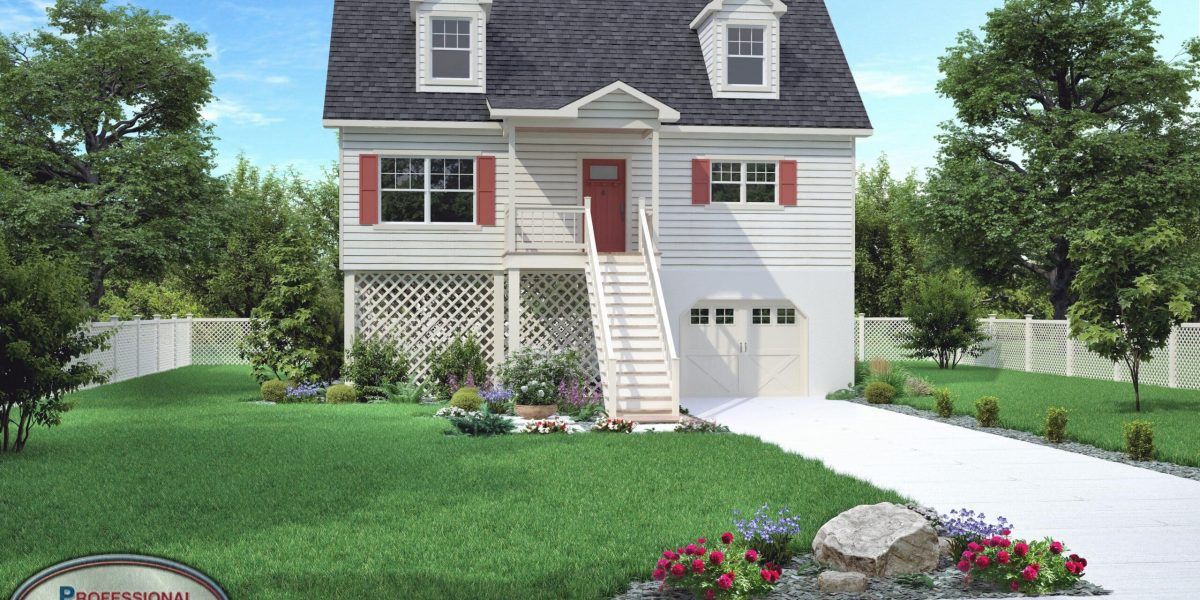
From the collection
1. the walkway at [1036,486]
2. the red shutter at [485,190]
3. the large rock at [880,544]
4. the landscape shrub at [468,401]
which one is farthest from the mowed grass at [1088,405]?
the red shutter at [485,190]

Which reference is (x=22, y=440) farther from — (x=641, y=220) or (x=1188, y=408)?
(x=1188, y=408)

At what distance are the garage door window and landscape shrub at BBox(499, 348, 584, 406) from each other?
14.1ft

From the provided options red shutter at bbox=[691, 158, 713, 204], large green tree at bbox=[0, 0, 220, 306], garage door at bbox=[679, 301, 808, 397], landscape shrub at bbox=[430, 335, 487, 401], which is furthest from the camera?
large green tree at bbox=[0, 0, 220, 306]

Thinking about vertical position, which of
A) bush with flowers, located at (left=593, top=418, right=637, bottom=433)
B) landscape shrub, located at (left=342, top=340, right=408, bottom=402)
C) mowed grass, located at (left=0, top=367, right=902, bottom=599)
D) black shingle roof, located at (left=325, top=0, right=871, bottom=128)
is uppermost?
black shingle roof, located at (left=325, top=0, right=871, bottom=128)

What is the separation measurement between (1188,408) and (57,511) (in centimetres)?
1714

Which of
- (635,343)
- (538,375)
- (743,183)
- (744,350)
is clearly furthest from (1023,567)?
(743,183)

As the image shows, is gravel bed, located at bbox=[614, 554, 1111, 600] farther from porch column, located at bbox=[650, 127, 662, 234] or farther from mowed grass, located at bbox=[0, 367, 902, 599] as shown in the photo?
porch column, located at bbox=[650, 127, 662, 234]

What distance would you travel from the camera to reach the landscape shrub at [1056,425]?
45.3ft

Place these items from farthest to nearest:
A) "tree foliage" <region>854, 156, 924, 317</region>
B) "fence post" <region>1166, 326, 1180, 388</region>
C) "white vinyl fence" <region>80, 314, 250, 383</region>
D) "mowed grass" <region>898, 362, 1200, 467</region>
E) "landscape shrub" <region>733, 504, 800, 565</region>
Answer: "tree foliage" <region>854, 156, 924, 317</region> < "white vinyl fence" <region>80, 314, 250, 383</region> < "fence post" <region>1166, 326, 1180, 388</region> < "mowed grass" <region>898, 362, 1200, 467</region> < "landscape shrub" <region>733, 504, 800, 565</region>

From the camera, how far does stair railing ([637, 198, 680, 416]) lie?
16156mm

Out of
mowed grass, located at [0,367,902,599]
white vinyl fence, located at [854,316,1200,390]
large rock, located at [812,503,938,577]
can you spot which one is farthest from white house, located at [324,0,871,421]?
large rock, located at [812,503,938,577]

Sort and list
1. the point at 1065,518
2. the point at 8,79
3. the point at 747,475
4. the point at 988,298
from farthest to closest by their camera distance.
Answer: the point at 988,298
the point at 8,79
the point at 747,475
the point at 1065,518

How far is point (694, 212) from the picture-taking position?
835 inches

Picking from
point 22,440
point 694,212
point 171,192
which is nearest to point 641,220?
point 694,212
